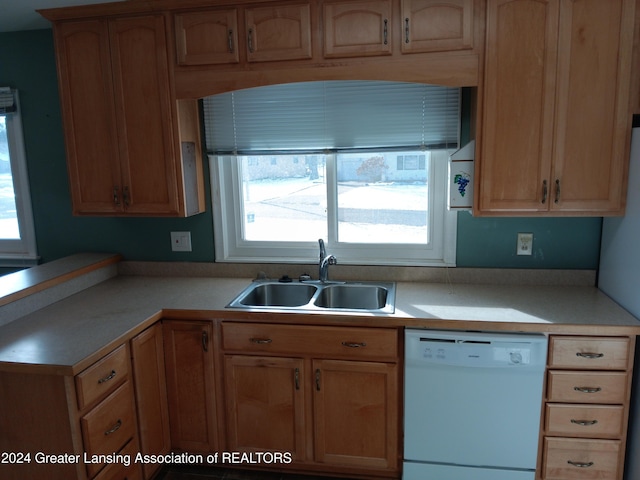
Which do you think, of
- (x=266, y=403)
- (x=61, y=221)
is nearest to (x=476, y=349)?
(x=266, y=403)

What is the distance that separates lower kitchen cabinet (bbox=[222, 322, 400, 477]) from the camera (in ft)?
6.64

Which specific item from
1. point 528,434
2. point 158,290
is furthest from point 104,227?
point 528,434

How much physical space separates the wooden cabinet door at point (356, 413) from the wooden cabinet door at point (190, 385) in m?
0.53

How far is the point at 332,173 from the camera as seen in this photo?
99.8 inches

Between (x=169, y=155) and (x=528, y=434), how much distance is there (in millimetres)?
2113

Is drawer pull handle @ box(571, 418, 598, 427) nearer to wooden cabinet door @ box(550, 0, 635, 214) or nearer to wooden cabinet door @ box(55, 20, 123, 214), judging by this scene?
wooden cabinet door @ box(550, 0, 635, 214)

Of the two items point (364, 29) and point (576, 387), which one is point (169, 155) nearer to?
point (364, 29)

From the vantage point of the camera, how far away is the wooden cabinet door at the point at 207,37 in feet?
6.96

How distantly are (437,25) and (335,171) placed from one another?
35.4 inches

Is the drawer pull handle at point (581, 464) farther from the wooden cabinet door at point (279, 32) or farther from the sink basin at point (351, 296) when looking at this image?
the wooden cabinet door at point (279, 32)

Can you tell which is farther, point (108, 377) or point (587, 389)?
point (587, 389)

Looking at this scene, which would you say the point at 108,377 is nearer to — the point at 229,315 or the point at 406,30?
the point at 229,315

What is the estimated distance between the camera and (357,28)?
2.03 metres

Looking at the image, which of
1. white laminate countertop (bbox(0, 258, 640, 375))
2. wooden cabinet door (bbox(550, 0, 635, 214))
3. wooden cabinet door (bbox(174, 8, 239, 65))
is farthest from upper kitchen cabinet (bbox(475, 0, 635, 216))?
wooden cabinet door (bbox(174, 8, 239, 65))
